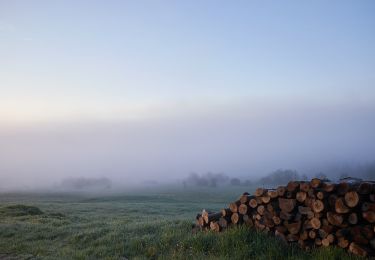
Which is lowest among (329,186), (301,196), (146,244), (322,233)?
(146,244)

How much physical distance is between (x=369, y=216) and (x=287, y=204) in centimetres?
249

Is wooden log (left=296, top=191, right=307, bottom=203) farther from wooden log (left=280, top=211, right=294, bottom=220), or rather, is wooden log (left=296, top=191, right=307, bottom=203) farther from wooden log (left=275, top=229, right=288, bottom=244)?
wooden log (left=275, top=229, right=288, bottom=244)

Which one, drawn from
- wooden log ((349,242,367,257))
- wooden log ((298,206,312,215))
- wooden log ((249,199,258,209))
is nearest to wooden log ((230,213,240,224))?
wooden log ((249,199,258,209))

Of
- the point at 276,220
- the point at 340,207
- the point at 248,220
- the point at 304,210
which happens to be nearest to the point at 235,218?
the point at 248,220

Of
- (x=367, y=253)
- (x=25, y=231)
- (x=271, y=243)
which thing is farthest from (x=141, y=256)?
(x=25, y=231)

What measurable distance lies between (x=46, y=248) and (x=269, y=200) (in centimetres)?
845

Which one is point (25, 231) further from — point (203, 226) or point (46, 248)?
point (203, 226)

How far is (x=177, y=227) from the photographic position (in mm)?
15227

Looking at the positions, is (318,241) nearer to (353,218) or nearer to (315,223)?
(315,223)

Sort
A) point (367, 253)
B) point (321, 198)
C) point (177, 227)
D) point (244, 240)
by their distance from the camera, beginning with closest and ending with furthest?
point (367, 253), point (321, 198), point (244, 240), point (177, 227)

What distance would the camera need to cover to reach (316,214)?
440 inches

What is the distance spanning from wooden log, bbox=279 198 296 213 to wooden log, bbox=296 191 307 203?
0.51ft

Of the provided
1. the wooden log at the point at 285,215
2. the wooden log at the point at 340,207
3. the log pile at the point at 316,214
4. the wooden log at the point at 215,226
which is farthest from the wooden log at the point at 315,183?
the wooden log at the point at 215,226

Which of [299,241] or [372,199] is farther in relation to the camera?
[299,241]
